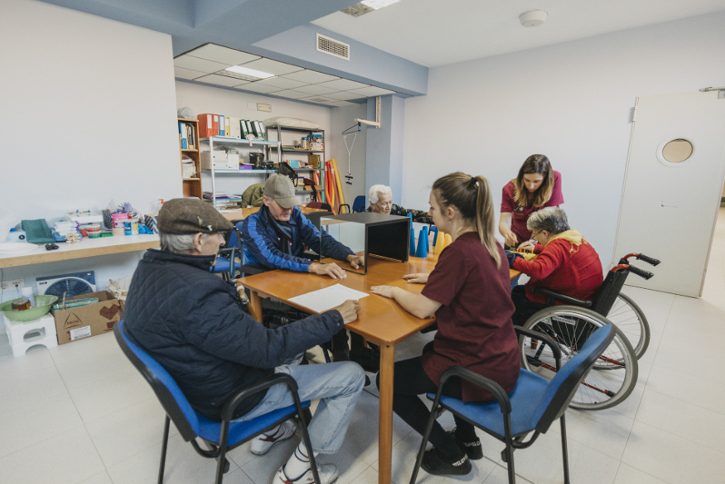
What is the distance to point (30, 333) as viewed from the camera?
2707mm

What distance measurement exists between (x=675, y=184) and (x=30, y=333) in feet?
19.4

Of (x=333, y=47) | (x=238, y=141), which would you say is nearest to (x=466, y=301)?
(x=333, y=47)

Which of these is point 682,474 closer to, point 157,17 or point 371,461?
point 371,461

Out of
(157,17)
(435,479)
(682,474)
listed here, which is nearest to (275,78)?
(157,17)

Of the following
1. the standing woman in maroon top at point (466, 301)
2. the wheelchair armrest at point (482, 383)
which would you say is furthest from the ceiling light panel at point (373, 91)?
the wheelchair armrest at point (482, 383)

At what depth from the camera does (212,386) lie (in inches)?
45.4

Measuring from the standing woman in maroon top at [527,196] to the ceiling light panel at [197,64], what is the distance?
363cm

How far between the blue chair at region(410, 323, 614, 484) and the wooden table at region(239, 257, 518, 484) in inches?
6.2

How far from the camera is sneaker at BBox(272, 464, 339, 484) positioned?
1.44m

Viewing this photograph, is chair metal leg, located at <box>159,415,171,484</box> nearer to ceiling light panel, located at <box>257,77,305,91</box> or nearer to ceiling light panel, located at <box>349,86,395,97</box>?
ceiling light panel, located at <box>257,77,305,91</box>

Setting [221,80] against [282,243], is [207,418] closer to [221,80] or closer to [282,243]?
[282,243]

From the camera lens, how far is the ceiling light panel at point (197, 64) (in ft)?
13.6

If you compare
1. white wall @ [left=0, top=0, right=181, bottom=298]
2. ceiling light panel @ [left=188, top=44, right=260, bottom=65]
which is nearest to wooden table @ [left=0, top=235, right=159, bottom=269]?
white wall @ [left=0, top=0, right=181, bottom=298]

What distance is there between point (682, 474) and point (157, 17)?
439 cm
